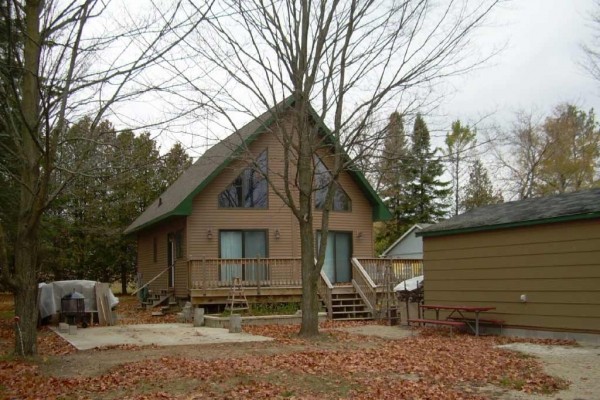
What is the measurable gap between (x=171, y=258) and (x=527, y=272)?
14.6 m

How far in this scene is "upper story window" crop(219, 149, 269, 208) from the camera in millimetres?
21766

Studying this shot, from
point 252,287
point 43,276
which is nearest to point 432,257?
point 252,287

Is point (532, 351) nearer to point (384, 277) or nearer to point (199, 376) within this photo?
point (199, 376)

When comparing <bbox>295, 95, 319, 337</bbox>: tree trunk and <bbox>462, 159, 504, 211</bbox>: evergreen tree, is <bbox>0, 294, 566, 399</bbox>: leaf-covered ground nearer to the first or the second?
<bbox>295, 95, 319, 337</bbox>: tree trunk

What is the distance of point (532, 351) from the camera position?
35.2 ft

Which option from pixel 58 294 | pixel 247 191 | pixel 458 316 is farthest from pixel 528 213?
pixel 58 294

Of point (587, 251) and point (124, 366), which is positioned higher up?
point (587, 251)

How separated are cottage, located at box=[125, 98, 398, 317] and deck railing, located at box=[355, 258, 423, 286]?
0.55 metres

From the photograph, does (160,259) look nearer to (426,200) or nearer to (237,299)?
(237,299)

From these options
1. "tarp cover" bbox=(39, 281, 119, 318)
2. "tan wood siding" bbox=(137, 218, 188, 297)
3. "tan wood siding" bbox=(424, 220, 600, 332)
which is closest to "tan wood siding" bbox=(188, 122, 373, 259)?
"tan wood siding" bbox=(137, 218, 188, 297)

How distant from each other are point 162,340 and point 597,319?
8.57 m

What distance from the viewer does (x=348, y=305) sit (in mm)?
19422

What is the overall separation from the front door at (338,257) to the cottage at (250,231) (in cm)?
4

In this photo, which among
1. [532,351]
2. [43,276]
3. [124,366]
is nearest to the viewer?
[124,366]
